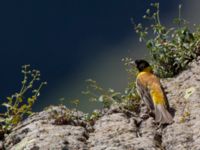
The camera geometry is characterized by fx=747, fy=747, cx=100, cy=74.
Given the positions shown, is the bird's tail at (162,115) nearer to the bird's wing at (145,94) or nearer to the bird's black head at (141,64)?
the bird's wing at (145,94)

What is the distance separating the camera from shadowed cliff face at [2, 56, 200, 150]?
6703mm

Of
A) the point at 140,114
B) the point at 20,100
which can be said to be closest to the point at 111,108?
the point at 140,114

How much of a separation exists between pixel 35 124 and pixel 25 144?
1.83 ft

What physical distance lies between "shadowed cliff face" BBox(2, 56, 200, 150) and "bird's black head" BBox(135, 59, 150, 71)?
1.13 metres

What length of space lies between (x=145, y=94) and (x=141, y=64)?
3.72 ft

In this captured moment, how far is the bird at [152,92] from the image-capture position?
24.6 ft

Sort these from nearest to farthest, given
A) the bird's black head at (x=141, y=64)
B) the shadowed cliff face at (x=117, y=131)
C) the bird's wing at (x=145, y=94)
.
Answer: the shadowed cliff face at (x=117, y=131), the bird's wing at (x=145, y=94), the bird's black head at (x=141, y=64)

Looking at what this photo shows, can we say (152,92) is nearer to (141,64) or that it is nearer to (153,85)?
(153,85)

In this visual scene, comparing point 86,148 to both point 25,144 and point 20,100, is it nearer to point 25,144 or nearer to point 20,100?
point 25,144

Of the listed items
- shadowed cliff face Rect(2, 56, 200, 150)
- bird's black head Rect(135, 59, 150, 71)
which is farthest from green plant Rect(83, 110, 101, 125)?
bird's black head Rect(135, 59, 150, 71)

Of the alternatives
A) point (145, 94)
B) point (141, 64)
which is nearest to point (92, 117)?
point (145, 94)

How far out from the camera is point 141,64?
947 centimetres

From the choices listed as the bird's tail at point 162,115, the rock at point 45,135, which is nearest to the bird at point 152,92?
the bird's tail at point 162,115

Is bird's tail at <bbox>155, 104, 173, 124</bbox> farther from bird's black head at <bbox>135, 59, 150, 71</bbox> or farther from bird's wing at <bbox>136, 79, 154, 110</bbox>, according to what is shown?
Result: bird's black head at <bbox>135, 59, 150, 71</bbox>
